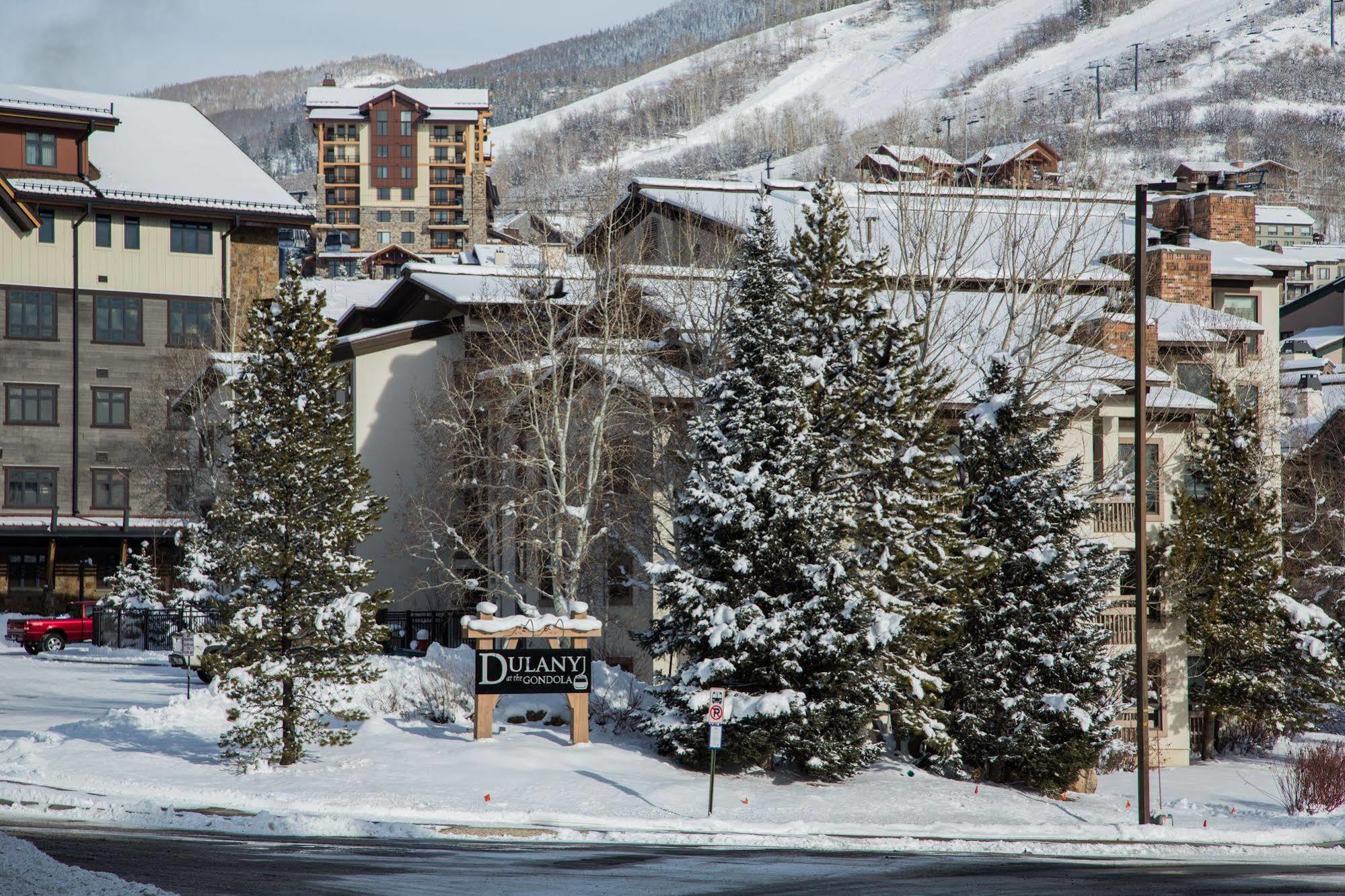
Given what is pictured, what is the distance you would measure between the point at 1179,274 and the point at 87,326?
45416 mm

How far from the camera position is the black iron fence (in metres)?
39.7

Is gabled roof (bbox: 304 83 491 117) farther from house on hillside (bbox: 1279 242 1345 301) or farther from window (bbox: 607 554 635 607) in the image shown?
window (bbox: 607 554 635 607)

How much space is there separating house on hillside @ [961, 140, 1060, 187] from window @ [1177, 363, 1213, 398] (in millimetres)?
7571

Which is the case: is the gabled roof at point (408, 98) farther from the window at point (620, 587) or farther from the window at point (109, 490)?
the window at point (620, 587)

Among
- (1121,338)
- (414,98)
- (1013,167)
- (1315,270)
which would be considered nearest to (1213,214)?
(1013,167)

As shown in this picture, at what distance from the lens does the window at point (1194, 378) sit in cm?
4453

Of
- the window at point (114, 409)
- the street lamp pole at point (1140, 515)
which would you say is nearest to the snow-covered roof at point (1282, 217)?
the window at point (114, 409)

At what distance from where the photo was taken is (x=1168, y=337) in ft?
141

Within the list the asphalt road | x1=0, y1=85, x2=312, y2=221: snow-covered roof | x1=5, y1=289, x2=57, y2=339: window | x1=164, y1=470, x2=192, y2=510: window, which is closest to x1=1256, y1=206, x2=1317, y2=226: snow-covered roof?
x1=0, y1=85, x2=312, y2=221: snow-covered roof

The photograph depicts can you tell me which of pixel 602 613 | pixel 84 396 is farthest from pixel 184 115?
pixel 602 613

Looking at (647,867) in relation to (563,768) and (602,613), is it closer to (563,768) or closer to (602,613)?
(563,768)

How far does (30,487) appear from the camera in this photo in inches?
2346

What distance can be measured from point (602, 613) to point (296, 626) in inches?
550

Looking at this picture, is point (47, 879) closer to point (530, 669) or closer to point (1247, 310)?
point (530, 669)
